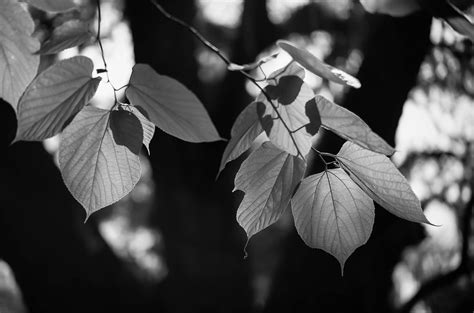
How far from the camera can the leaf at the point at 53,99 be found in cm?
39

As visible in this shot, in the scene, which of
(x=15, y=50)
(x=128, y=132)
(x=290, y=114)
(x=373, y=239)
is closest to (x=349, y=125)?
(x=290, y=114)

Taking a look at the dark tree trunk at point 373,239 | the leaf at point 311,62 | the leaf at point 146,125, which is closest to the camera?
the leaf at point 311,62

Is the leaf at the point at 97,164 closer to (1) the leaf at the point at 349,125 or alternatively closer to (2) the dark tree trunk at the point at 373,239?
(1) the leaf at the point at 349,125

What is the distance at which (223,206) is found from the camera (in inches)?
81.0

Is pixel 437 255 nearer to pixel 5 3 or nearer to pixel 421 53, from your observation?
pixel 421 53

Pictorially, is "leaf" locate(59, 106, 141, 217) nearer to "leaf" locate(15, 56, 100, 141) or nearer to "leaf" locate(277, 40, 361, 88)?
"leaf" locate(15, 56, 100, 141)

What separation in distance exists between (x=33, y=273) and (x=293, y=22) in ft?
5.74

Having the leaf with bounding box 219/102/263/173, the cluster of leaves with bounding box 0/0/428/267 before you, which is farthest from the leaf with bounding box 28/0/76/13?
the leaf with bounding box 219/102/263/173

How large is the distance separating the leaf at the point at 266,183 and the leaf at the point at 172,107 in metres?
0.04

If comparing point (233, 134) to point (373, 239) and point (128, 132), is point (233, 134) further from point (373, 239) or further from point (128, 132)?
point (373, 239)

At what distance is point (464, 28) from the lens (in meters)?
0.38

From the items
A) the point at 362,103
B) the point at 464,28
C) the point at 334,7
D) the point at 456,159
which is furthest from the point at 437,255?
the point at 464,28

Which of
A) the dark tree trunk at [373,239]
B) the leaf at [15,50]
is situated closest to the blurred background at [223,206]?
the dark tree trunk at [373,239]

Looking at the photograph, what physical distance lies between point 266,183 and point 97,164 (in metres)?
0.14
